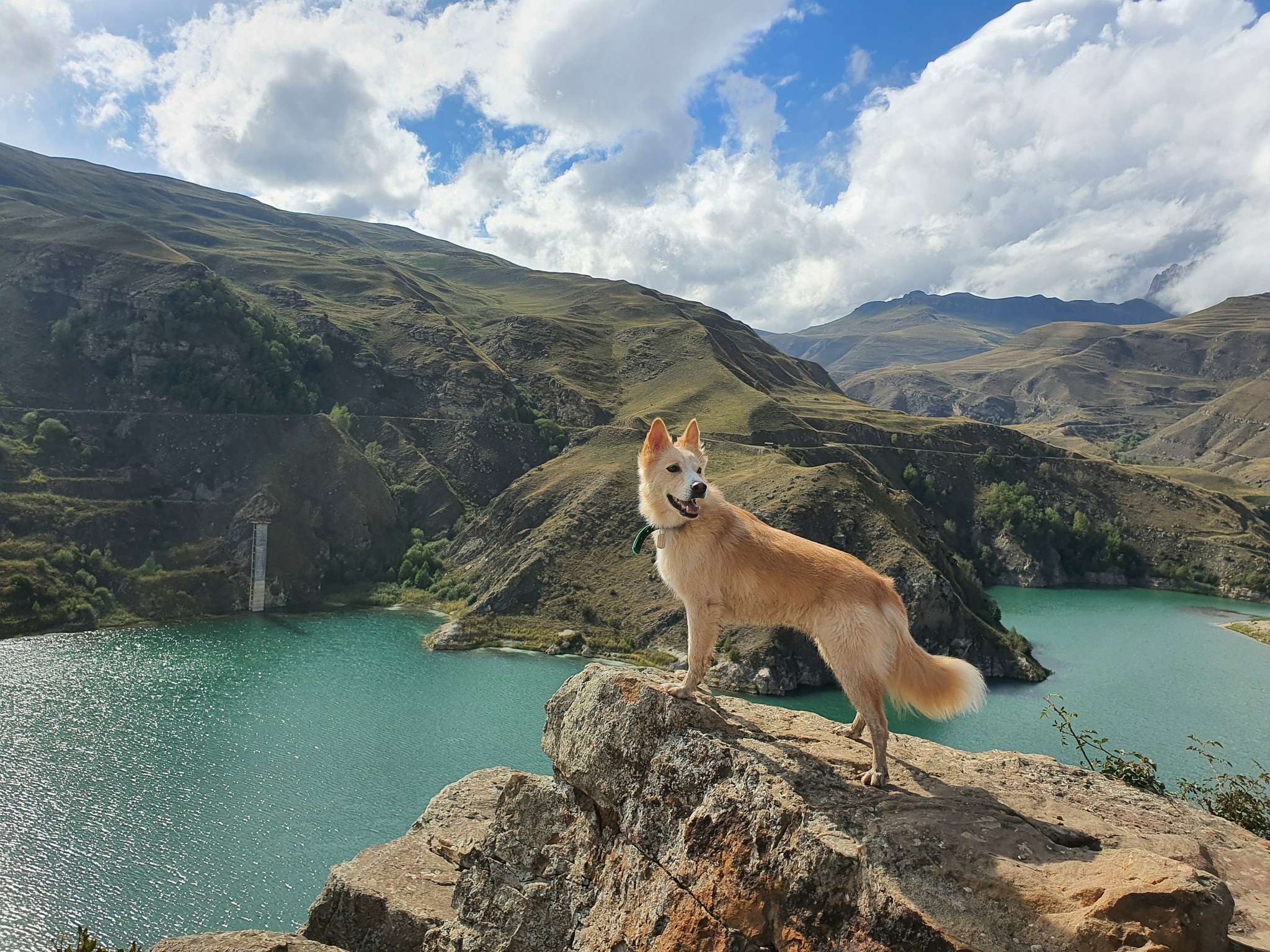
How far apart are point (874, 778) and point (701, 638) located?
203 cm

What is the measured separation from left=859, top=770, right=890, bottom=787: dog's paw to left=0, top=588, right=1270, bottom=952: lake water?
2417cm

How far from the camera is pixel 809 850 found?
5656 mm

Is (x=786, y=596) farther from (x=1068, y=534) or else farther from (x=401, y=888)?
(x=1068, y=534)

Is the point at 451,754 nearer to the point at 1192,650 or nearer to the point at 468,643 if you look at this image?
the point at 468,643

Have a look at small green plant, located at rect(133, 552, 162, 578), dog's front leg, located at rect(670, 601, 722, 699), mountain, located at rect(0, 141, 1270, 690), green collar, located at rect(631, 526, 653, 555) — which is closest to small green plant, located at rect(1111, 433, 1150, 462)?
mountain, located at rect(0, 141, 1270, 690)

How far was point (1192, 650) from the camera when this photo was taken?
6272 centimetres

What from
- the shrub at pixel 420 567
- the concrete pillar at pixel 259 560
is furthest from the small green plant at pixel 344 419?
the concrete pillar at pixel 259 560

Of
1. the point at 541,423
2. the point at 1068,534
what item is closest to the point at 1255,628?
the point at 1068,534

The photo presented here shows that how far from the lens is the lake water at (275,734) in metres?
25.0

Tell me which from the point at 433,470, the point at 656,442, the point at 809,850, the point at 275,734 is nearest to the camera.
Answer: the point at 809,850

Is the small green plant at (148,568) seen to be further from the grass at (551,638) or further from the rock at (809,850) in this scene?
the rock at (809,850)

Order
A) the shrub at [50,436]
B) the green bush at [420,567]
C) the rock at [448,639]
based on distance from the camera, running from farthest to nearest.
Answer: the green bush at [420,567]
the shrub at [50,436]
the rock at [448,639]

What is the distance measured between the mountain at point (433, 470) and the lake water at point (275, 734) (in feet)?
20.7

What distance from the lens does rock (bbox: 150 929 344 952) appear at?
880 cm
